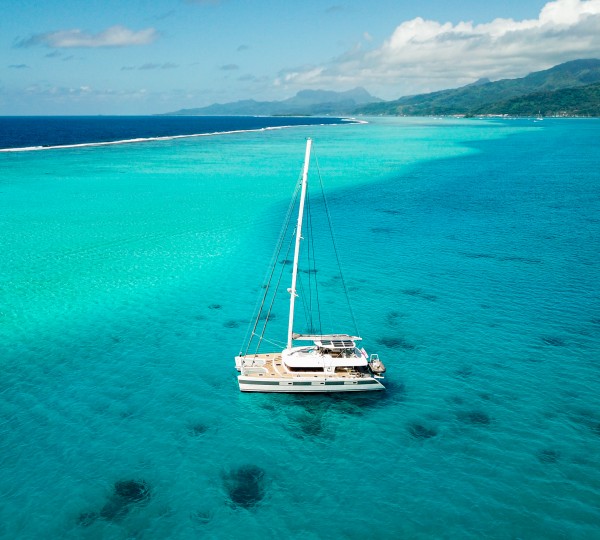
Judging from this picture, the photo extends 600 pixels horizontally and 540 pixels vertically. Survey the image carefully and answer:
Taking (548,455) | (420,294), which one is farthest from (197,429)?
(420,294)

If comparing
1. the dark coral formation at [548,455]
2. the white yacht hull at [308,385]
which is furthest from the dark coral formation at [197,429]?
the dark coral formation at [548,455]

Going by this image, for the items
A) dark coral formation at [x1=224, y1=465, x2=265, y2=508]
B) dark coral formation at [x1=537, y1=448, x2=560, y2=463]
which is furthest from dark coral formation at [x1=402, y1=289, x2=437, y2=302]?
dark coral formation at [x1=224, y1=465, x2=265, y2=508]

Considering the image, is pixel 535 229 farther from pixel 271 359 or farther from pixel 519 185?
pixel 271 359

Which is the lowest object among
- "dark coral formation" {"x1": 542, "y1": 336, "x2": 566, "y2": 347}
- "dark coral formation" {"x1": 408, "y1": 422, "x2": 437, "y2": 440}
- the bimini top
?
"dark coral formation" {"x1": 408, "y1": 422, "x2": 437, "y2": 440}

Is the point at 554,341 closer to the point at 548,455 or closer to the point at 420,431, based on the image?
the point at 548,455

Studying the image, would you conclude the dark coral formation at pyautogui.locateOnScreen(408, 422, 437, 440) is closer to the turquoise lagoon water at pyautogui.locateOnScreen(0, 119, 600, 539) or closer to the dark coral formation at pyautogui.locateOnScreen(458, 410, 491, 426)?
the turquoise lagoon water at pyautogui.locateOnScreen(0, 119, 600, 539)

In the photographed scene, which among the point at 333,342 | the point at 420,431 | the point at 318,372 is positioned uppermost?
the point at 333,342


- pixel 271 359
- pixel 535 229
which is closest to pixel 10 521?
pixel 271 359

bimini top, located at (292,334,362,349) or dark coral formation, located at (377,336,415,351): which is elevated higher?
bimini top, located at (292,334,362,349)
